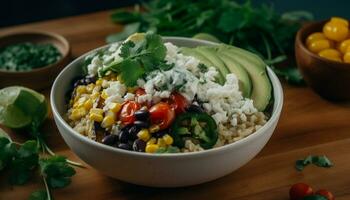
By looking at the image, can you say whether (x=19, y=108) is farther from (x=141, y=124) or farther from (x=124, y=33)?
(x=124, y=33)

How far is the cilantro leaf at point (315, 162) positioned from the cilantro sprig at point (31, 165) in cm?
74

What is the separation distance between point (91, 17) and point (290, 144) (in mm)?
1499

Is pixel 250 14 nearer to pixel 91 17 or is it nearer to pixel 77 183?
pixel 91 17

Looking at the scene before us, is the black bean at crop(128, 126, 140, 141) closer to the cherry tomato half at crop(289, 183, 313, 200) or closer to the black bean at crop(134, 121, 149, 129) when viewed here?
the black bean at crop(134, 121, 149, 129)

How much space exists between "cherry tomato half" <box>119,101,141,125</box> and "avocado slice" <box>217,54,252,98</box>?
1.25 ft

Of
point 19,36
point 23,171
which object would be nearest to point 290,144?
point 23,171

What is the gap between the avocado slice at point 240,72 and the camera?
1849 millimetres

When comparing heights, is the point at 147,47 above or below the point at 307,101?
above

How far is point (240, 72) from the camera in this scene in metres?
1.90

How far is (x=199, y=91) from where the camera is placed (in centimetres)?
174

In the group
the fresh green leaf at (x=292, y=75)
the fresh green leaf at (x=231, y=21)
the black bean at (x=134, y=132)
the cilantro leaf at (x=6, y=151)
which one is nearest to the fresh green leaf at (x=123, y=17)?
the fresh green leaf at (x=231, y=21)

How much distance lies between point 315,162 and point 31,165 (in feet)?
3.07

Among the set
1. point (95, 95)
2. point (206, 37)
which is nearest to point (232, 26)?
point (206, 37)

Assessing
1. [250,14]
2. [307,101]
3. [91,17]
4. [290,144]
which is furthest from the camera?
[91,17]
